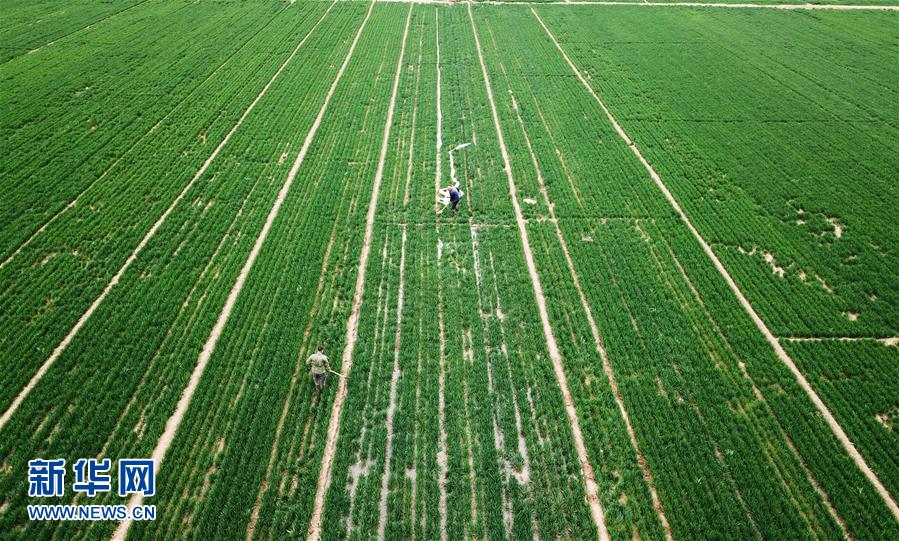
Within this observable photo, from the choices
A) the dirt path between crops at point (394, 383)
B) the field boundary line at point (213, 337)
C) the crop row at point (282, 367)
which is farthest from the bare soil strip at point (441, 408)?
the field boundary line at point (213, 337)

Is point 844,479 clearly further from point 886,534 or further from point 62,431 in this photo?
point 62,431

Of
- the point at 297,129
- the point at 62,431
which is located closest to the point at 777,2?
the point at 297,129

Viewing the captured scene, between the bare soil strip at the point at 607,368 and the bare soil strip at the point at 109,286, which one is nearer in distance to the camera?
the bare soil strip at the point at 607,368

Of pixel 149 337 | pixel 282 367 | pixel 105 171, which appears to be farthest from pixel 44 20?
pixel 282 367

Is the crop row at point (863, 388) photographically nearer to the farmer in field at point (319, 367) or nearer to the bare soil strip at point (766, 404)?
the bare soil strip at point (766, 404)

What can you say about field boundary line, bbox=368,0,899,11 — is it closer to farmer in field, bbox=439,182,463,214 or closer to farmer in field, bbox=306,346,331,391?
farmer in field, bbox=439,182,463,214

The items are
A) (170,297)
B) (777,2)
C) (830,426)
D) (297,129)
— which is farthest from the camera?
(777,2)
